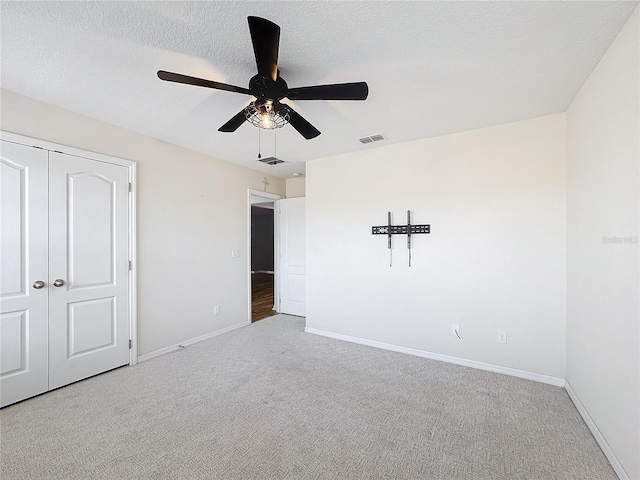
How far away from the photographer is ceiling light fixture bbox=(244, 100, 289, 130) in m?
1.90

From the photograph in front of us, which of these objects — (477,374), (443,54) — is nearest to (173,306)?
(477,374)

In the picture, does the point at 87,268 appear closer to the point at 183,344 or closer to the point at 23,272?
the point at 23,272

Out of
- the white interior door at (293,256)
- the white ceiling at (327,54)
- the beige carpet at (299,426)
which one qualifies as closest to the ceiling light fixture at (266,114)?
the white ceiling at (327,54)

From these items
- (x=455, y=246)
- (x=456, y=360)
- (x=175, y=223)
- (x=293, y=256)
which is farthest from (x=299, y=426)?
(x=293, y=256)

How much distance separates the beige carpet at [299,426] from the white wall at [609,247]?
12.4 inches

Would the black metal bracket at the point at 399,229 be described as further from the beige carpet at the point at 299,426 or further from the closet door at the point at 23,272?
the closet door at the point at 23,272

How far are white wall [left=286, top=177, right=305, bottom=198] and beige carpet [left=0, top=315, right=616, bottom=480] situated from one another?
3037 mm

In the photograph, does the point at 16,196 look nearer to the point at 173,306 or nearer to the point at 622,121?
the point at 173,306

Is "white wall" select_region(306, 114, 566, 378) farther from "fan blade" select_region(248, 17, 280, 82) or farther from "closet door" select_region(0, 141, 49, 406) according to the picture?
"closet door" select_region(0, 141, 49, 406)

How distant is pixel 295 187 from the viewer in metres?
5.28

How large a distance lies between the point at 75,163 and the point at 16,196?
522 millimetres

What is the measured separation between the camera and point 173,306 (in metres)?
3.52

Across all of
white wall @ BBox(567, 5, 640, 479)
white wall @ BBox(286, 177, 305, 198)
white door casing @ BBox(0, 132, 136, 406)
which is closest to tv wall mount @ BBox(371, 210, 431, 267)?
white wall @ BBox(567, 5, 640, 479)

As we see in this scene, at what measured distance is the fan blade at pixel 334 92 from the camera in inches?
66.3
